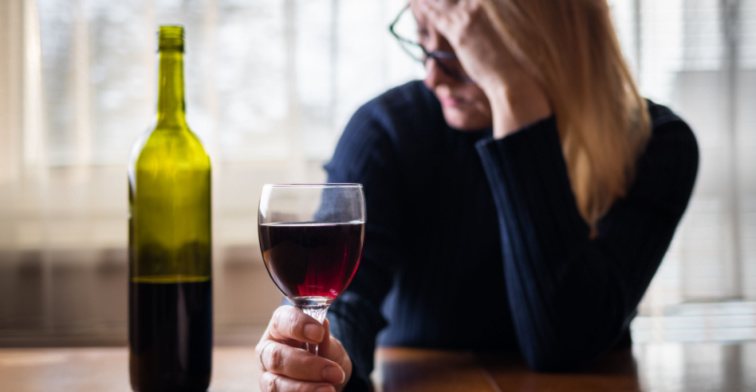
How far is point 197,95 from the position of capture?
2.16 metres

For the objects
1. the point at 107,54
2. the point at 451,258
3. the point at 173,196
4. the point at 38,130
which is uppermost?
the point at 107,54

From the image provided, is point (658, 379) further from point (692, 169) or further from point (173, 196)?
point (173, 196)

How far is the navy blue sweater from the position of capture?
0.95 metres

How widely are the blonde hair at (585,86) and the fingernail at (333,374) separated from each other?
1.99ft

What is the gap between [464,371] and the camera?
83 cm

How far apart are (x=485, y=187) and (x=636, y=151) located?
10.8 inches

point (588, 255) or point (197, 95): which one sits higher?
point (197, 95)

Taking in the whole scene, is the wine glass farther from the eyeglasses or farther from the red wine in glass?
the eyeglasses

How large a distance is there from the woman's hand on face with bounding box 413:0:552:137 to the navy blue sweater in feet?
0.14

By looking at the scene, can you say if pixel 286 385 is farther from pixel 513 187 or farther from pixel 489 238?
pixel 489 238

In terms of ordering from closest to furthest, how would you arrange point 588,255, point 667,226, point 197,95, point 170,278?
point 170,278 < point 588,255 < point 667,226 < point 197,95

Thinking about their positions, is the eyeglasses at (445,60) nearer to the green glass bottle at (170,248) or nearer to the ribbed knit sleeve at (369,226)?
the ribbed knit sleeve at (369,226)

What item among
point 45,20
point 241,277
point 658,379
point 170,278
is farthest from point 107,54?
point 658,379

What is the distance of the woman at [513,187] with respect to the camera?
3.13 ft
